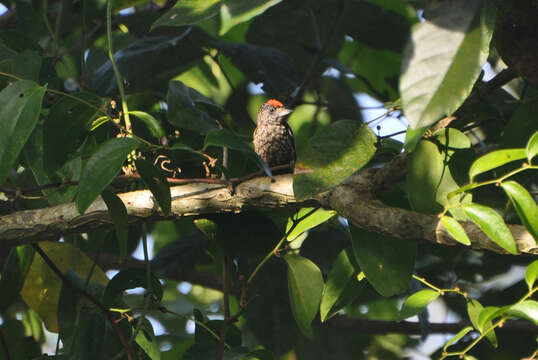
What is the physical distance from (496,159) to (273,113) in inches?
58.3

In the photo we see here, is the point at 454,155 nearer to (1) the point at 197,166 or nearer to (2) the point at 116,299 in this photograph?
(1) the point at 197,166

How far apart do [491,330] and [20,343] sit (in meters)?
1.46

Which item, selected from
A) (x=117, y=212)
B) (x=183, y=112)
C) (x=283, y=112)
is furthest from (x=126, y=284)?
(x=283, y=112)

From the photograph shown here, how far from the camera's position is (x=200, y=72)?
2.82 meters

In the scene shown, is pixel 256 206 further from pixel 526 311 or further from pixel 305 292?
pixel 526 311

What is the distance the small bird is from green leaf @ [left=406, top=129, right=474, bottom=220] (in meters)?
1.03

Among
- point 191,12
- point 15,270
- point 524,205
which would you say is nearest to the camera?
point 524,205

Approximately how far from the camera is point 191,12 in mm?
1130

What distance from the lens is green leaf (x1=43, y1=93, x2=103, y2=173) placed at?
1382mm

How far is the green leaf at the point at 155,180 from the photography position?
1264mm

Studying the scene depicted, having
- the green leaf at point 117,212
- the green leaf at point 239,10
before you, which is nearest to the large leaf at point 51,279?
the green leaf at point 117,212

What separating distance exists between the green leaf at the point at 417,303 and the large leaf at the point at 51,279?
110 centimetres

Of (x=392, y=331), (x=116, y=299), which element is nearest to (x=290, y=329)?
(x=392, y=331)

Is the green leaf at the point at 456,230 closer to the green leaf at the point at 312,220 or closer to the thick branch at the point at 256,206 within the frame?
the thick branch at the point at 256,206
